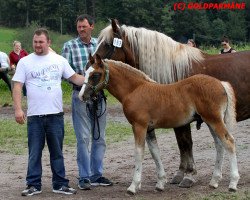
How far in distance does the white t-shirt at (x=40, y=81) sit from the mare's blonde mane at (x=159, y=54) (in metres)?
0.87

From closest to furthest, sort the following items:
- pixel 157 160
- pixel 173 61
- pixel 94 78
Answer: pixel 94 78
pixel 157 160
pixel 173 61

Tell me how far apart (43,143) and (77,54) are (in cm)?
127

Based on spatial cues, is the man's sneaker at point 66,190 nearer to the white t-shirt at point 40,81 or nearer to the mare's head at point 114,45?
the white t-shirt at point 40,81

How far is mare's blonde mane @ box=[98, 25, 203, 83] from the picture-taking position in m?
7.02

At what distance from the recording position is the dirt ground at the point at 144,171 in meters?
6.68

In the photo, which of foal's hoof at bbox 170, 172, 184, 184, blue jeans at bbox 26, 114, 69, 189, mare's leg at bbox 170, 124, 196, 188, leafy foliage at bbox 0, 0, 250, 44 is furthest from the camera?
leafy foliage at bbox 0, 0, 250, 44

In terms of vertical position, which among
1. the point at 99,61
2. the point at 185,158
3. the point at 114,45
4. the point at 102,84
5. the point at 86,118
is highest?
the point at 114,45

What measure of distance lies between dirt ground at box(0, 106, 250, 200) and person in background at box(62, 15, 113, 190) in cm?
26

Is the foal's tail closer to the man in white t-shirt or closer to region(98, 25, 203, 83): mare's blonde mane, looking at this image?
region(98, 25, 203, 83): mare's blonde mane

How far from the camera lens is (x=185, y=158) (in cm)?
732

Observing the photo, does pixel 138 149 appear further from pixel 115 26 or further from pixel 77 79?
pixel 115 26

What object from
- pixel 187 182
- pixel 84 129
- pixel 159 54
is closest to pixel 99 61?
pixel 159 54

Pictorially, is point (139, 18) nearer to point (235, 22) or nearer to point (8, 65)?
point (235, 22)

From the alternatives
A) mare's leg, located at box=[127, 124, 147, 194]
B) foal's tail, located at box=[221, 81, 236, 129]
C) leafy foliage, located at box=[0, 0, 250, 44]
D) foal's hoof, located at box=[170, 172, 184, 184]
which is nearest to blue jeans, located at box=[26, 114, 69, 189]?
mare's leg, located at box=[127, 124, 147, 194]
